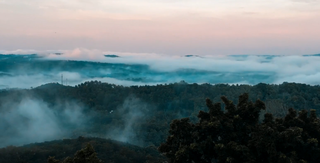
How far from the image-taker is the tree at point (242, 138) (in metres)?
15.2

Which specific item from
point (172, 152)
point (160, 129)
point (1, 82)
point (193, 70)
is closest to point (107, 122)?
point (160, 129)

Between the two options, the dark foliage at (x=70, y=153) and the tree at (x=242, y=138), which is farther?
the dark foliage at (x=70, y=153)

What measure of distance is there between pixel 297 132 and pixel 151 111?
73930 mm

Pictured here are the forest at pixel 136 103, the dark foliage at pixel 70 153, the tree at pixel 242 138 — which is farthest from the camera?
the forest at pixel 136 103

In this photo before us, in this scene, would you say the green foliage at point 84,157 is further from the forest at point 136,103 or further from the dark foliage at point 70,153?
the forest at point 136,103

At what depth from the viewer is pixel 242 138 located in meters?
16.9

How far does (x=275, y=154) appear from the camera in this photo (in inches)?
580

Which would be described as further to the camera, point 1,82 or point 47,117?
point 1,82

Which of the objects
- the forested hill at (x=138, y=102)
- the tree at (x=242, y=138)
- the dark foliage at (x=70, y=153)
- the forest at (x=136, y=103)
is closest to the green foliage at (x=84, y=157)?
the tree at (x=242, y=138)

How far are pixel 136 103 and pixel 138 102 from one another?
58 cm

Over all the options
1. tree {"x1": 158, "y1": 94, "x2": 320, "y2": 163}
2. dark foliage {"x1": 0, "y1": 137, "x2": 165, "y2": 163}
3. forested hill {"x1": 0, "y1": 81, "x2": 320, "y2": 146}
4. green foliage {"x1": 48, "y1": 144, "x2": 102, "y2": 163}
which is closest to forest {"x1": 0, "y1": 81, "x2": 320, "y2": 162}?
forested hill {"x1": 0, "y1": 81, "x2": 320, "y2": 146}

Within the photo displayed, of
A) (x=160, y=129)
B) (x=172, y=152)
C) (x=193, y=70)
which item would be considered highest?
(x=193, y=70)

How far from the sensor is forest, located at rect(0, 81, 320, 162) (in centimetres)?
7169

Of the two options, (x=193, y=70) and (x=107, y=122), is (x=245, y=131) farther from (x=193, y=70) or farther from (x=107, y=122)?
(x=193, y=70)
